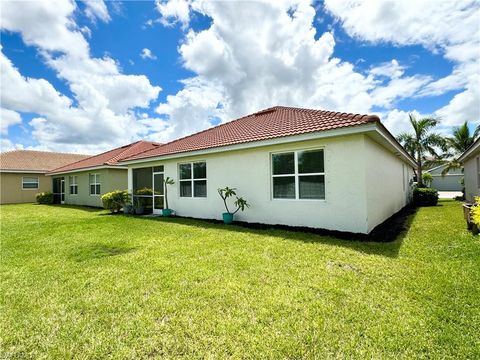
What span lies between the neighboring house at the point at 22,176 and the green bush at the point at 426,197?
34.3 meters

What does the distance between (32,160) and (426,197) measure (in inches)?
1486

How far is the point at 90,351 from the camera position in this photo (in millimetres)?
2477

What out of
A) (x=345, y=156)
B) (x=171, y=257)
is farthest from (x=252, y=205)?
(x=171, y=257)

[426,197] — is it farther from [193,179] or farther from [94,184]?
[94,184]

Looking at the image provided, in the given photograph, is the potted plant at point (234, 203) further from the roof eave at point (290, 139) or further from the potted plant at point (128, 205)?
the potted plant at point (128, 205)

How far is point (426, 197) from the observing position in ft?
55.4

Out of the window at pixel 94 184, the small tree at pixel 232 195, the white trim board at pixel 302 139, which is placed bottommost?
the small tree at pixel 232 195

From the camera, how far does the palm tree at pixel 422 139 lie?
19.3 m

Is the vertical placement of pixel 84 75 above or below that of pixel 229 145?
above

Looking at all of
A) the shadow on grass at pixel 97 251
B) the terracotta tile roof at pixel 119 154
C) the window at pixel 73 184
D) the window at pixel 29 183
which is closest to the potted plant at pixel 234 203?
the shadow on grass at pixel 97 251

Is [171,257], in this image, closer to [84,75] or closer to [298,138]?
[298,138]

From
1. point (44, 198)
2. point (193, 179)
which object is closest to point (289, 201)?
point (193, 179)

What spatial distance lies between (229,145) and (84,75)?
34.7ft

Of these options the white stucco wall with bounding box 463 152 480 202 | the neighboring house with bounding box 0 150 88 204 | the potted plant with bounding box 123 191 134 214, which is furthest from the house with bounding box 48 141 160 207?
the white stucco wall with bounding box 463 152 480 202
